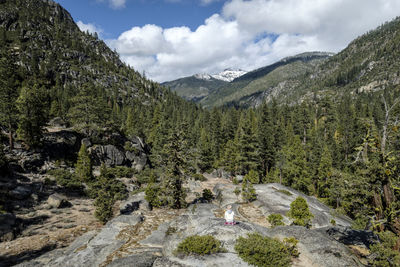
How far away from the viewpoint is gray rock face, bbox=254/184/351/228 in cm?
2416

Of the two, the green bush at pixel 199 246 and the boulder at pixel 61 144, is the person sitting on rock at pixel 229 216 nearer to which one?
the green bush at pixel 199 246

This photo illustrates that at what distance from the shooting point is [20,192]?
1009 inches

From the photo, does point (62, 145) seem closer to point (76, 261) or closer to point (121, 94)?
point (76, 261)

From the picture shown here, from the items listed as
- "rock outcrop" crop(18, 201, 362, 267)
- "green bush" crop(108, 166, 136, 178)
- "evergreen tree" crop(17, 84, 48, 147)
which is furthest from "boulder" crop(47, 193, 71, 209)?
"green bush" crop(108, 166, 136, 178)

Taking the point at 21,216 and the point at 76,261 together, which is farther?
the point at 21,216

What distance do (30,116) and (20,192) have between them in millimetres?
12965

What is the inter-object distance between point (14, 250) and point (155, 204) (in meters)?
13.6

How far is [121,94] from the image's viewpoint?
466 ft

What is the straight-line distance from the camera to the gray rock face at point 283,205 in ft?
79.3

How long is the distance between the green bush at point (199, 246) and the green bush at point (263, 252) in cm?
112

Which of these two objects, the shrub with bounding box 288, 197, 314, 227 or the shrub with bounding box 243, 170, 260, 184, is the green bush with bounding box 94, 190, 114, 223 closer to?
the shrub with bounding box 288, 197, 314, 227

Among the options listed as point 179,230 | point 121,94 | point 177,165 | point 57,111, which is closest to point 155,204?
point 177,165

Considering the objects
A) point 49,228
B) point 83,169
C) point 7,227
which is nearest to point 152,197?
point 49,228

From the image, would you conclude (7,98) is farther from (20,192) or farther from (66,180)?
(20,192)
